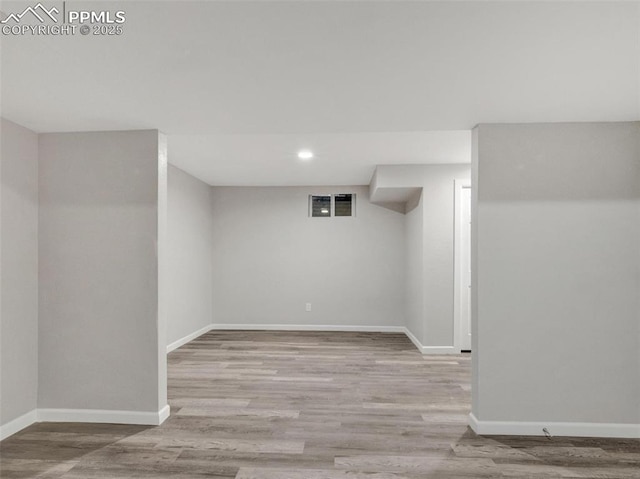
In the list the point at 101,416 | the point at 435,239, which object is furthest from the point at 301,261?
the point at 101,416

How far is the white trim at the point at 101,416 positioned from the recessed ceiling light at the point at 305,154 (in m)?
2.86

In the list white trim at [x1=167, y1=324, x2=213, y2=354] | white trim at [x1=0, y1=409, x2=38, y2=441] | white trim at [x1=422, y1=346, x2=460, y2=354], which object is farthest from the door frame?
white trim at [x1=0, y1=409, x2=38, y2=441]

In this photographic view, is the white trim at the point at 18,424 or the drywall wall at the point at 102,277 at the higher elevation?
the drywall wall at the point at 102,277

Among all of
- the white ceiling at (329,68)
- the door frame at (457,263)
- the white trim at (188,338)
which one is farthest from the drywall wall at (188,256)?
the door frame at (457,263)

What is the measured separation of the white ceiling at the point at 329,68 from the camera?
57.7 inches

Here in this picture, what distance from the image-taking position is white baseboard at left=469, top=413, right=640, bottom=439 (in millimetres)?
2607

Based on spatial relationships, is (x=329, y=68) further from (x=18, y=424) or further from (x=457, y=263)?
(x=457, y=263)

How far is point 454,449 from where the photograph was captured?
246cm

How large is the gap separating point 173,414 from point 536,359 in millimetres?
2842

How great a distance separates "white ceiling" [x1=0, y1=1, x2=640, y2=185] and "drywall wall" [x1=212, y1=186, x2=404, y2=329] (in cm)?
346

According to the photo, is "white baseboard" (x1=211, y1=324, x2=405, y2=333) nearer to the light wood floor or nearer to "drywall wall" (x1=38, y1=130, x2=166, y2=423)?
the light wood floor

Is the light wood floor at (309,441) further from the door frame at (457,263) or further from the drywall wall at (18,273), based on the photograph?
the door frame at (457,263)

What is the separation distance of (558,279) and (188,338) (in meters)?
4.75

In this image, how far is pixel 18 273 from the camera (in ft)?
8.89
